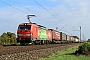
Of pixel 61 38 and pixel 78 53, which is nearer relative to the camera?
pixel 78 53

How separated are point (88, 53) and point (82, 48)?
833mm

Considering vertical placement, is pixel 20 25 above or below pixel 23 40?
above

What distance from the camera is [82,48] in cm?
1919

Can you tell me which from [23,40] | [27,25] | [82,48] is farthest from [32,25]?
[82,48]

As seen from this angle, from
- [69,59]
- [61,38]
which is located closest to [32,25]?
[69,59]

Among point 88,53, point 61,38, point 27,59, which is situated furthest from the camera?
point 61,38

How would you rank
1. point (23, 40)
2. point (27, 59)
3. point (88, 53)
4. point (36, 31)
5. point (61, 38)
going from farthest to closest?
point (61, 38) → point (36, 31) → point (23, 40) → point (88, 53) → point (27, 59)

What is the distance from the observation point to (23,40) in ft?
114

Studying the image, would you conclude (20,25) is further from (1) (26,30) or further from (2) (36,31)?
(2) (36,31)

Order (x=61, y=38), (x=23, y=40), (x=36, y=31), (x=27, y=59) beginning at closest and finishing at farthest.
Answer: (x=27, y=59), (x=23, y=40), (x=36, y=31), (x=61, y=38)

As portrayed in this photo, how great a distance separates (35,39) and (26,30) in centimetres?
250

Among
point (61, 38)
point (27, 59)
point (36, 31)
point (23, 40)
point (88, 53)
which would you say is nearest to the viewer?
point (27, 59)

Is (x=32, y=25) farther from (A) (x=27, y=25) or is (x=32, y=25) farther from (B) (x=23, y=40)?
(B) (x=23, y=40)

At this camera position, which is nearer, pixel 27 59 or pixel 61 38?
pixel 27 59
